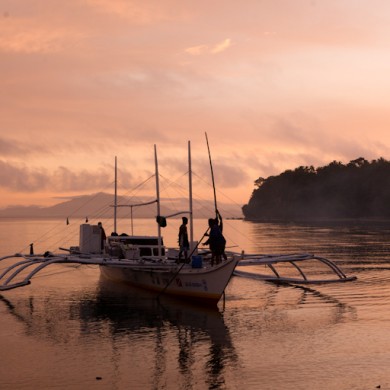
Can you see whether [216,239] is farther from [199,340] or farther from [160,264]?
[199,340]

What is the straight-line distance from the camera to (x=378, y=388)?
1462 cm

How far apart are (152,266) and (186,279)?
2.04 metres

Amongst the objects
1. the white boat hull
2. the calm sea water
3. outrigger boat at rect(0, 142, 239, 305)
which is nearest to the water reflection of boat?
the calm sea water

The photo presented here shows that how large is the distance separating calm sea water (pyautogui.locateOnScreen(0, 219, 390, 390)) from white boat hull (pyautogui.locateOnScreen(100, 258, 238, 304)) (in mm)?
666

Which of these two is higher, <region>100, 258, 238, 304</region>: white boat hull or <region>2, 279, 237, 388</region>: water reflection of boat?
<region>100, 258, 238, 304</region>: white boat hull

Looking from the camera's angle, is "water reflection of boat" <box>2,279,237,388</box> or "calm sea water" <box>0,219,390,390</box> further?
"water reflection of boat" <box>2,279,237,388</box>

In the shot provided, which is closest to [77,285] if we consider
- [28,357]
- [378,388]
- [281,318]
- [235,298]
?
[235,298]

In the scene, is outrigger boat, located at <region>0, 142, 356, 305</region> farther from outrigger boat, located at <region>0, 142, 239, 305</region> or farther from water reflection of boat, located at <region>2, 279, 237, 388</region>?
water reflection of boat, located at <region>2, 279, 237, 388</region>

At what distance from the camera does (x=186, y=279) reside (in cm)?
2742

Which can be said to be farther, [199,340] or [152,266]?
[152,266]

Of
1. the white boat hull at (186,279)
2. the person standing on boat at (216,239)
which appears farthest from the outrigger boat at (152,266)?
the person standing on boat at (216,239)

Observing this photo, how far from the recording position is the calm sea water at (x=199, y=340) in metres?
15.6

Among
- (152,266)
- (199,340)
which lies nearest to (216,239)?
(152,266)

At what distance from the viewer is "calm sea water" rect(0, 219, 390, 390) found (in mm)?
15633
